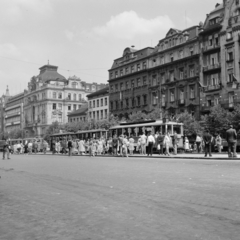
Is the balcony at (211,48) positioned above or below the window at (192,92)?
above

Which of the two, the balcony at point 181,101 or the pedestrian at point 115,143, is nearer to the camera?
the pedestrian at point 115,143

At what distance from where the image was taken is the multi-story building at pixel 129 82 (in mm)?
67438

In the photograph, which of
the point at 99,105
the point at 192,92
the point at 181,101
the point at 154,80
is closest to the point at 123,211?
the point at 192,92

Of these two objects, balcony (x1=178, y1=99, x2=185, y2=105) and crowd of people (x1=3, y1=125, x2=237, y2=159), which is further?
balcony (x1=178, y1=99, x2=185, y2=105)

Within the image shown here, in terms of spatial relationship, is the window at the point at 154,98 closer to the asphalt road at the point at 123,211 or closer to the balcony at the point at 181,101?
the balcony at the point at 181,101

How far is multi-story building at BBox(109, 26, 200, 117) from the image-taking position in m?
57.1

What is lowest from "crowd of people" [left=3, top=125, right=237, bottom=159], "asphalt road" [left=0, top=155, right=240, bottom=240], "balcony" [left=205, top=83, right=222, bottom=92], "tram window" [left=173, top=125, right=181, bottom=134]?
"asphalt road" [left=0, top=155, right=240, bottom=240]

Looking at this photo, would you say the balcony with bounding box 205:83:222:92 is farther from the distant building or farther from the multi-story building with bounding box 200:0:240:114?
the distant building

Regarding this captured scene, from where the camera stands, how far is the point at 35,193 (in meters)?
8.73

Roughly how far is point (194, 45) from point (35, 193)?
51049mm

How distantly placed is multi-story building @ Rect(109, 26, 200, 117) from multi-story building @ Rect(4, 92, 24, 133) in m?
66.6

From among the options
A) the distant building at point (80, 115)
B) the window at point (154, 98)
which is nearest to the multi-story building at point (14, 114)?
the distant building at point (80, 115)

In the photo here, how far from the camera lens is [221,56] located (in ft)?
169

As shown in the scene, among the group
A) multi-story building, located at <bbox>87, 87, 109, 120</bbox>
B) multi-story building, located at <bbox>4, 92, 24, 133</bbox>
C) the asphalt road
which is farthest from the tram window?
multi-story building, located at <bbox>4, 92, 24, 133</bbox>
